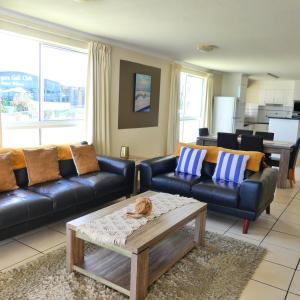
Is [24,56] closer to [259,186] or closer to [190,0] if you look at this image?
[190,0]

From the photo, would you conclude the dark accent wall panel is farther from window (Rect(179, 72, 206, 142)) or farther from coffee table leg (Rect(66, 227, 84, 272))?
coffee table leg (Rect(66, 227, 84, 272))

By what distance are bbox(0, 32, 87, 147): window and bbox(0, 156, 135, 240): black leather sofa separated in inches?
36.7


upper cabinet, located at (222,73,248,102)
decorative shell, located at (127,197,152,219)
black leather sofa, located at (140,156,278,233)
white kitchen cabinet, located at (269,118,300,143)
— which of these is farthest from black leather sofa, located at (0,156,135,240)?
upper cabinet, located at (222,73,248,102)

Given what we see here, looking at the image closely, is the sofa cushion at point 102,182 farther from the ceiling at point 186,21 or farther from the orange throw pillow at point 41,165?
the ceiling at point 186,21

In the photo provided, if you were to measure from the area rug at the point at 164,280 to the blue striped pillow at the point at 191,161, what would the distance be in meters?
1.42

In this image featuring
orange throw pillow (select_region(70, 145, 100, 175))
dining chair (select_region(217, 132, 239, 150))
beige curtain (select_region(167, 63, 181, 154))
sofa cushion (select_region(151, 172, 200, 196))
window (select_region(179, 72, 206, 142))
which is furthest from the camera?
window (select_region(179, 72, 206, 142))

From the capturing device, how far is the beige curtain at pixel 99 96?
15.8ft

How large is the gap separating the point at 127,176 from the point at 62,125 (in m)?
1.55

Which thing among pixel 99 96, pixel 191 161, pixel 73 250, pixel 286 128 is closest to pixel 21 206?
pixel 73 250

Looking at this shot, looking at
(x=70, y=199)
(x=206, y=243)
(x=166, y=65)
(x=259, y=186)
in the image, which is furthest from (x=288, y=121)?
(x=70, y=199)

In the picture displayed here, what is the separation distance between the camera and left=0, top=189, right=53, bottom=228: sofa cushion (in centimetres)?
257

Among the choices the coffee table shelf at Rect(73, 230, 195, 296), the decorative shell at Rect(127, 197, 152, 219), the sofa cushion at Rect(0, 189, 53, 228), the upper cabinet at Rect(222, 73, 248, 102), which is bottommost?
the coffee table shelf at Rect(73, 230, 195, 296)

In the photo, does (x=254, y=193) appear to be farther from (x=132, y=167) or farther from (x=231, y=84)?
(x=231, y=84)

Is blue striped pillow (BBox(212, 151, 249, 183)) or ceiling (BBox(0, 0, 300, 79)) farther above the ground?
ceiling (BBox(0, 0, 300, 79))
